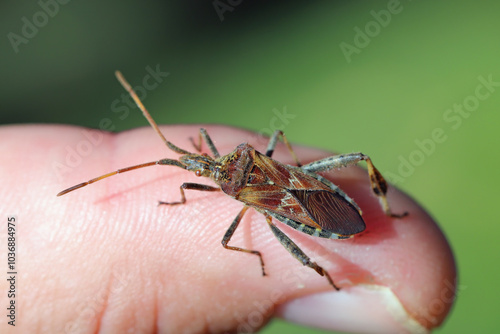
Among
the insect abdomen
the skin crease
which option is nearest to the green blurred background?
the skin crease

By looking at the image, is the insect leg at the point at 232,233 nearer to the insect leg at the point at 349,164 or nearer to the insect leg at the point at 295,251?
the insect leg at the point at 295,251

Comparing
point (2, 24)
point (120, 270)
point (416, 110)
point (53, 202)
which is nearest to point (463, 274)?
point (416, 110)

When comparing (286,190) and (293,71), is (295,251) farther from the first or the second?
(293,71)

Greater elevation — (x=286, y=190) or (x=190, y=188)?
(x=190, y=188)

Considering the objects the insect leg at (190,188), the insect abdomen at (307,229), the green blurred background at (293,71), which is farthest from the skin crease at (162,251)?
the green blurred background at (293,71)

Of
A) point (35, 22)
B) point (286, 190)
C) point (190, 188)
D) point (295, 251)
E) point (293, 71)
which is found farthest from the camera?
point (293, 71)

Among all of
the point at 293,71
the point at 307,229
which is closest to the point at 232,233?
the point at 307,229
